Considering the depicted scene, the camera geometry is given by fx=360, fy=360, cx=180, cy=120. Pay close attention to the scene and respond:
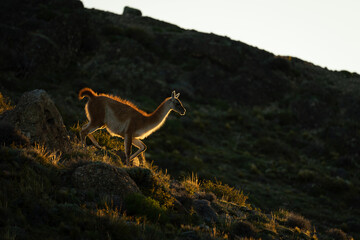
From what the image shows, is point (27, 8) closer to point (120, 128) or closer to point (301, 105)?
point (301, 105)

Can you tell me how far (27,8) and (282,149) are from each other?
2852cm

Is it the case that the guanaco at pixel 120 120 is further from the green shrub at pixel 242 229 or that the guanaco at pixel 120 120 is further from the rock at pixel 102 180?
the green shrub at pixel 242 229

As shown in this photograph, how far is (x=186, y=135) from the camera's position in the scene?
2881 cm

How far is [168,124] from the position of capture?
3005cm

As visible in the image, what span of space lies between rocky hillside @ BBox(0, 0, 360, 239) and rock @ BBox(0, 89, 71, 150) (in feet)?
0.27

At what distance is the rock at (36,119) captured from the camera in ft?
30.0

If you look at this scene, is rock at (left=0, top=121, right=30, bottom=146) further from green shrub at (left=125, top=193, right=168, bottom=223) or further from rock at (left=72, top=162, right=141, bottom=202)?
green shrub at (left=125, top=193, right=168, bottom=223)

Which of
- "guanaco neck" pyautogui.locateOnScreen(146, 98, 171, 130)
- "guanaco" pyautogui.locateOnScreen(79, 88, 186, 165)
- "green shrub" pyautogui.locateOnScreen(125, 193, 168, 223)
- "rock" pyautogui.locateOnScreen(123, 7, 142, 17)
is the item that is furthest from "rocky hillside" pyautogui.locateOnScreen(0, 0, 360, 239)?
"rock" pyautogui.locateOnScreen(123, 7, 142, 17)

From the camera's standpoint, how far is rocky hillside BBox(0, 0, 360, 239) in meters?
7.21

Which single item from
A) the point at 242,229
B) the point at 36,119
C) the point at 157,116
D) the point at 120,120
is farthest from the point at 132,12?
the point at 242,229

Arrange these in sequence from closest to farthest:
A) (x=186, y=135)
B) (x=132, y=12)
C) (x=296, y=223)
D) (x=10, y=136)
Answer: (x=10, y=136) → (x=296, y=223) → (x=186, y=135) → (x=132, y=12)

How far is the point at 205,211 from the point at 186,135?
19764 millimetres

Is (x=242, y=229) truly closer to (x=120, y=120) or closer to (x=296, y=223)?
(x=296, y=223)

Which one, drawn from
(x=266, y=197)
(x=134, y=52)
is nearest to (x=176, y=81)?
(x=134, y=52)
